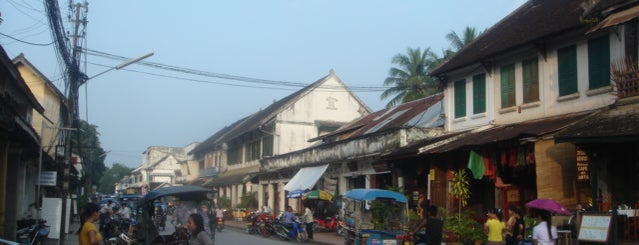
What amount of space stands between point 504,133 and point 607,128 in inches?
164

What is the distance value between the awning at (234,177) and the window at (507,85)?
23770 millimetres

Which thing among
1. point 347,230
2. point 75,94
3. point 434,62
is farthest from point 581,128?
point 434,62

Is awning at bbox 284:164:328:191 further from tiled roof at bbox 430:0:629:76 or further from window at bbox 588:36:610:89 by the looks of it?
window at bbox 588:36:610:89

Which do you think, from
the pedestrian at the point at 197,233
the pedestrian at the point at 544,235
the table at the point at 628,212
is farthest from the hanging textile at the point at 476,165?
the pedestrian at the point at 197,233

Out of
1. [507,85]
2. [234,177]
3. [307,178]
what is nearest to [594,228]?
[507,85]

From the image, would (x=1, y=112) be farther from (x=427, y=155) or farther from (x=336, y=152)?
(x=336, y=152)

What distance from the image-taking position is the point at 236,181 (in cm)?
4438

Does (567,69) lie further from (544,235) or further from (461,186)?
(544,235)

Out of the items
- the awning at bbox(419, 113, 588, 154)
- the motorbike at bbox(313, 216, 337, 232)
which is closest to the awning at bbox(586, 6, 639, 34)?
the awning at bbox(419, 113, 588, 154)

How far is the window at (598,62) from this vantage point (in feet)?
51.4

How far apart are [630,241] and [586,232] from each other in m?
0.87

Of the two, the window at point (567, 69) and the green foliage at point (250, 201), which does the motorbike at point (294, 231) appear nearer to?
the window at point (567, 69)

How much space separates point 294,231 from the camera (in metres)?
25.2

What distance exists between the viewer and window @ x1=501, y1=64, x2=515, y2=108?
754 inches
